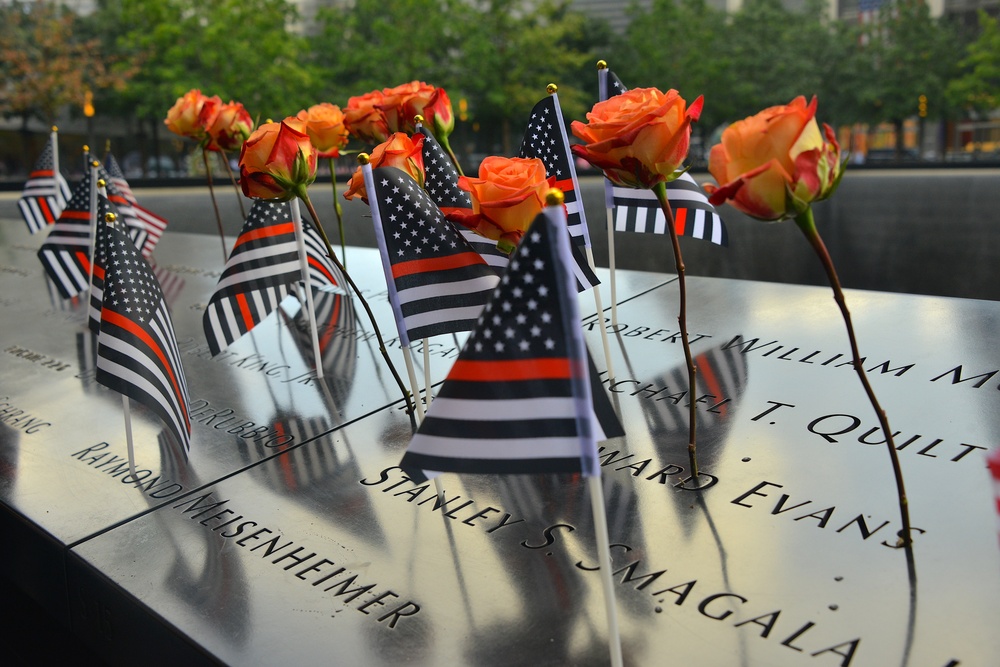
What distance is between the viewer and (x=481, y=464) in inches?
79.0

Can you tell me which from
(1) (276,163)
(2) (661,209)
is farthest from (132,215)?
(2) (661,209)

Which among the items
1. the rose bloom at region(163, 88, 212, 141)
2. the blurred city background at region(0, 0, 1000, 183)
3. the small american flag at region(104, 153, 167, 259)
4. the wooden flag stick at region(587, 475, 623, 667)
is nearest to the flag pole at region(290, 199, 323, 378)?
the rose bloom at region(163, 88, 212, 141)

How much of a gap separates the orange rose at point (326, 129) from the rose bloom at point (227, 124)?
3.73 ft

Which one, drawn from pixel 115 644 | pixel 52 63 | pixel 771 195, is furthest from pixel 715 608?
pixel 52 63

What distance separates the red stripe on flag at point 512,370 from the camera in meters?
1.90

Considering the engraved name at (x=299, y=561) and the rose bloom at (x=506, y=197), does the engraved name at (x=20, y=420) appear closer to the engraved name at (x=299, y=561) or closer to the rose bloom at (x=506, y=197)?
the engraved name at (x=299, y=561)

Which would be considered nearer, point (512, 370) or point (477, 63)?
point (512, 370)

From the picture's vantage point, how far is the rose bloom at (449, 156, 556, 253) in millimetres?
2320

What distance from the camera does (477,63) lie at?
115ft

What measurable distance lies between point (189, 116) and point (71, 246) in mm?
1415

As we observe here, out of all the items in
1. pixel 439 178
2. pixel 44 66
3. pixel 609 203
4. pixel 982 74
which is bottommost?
pixel 982 74

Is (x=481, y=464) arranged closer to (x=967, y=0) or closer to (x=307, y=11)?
(x=967, y=0)

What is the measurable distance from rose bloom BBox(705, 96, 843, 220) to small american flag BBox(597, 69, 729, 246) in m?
2.09

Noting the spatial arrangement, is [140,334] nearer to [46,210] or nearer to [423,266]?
[423,266]
